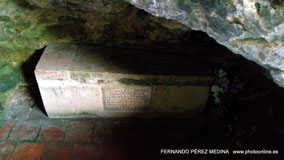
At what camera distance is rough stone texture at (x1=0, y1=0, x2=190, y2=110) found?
2064mm

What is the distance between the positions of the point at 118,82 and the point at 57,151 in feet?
2.74

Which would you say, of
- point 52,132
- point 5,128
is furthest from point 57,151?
point 5,128

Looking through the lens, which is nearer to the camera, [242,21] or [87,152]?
[242,21]

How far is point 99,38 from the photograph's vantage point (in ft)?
7.53

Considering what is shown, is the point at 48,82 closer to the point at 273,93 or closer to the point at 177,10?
the point at 177,10

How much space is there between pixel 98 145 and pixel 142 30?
116cm

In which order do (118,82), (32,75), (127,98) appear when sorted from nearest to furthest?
(118,82) < (127,98) < (32,75)

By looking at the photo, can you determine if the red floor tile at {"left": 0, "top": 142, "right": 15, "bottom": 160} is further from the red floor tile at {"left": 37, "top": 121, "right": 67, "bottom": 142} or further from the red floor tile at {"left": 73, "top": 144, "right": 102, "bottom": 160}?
the red floor tile at {"left": 73, "top": 144, "right": 102, "bottom": 160}

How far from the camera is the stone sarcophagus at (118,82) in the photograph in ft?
6.59

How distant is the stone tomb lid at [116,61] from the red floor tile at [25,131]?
2.12ft

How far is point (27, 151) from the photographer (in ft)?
6.82

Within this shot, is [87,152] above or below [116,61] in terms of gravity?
below

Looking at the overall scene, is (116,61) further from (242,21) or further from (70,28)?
(242,21)

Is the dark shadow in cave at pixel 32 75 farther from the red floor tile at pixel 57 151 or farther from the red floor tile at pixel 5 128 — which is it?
the red floor tile at pixel 57 151
